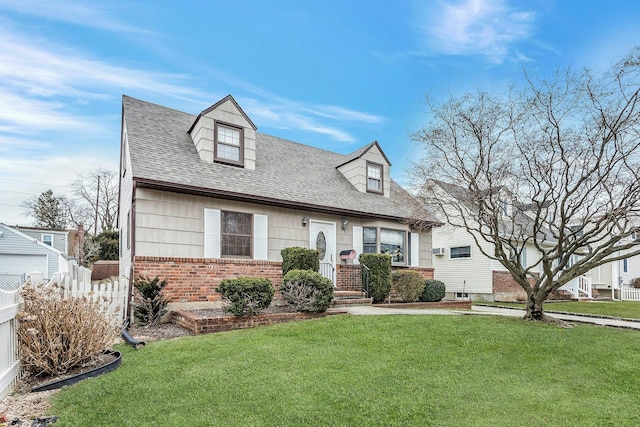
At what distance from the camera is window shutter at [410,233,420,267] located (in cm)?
1505

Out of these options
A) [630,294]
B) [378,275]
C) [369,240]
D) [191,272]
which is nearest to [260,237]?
[191,272]

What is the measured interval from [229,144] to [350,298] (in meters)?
5.99

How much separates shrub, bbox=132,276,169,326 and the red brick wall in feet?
Result: 2.13

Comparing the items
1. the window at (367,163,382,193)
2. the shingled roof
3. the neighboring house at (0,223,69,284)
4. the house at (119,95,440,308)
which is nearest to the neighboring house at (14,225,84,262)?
the neighboring house at (0,223,69,284)

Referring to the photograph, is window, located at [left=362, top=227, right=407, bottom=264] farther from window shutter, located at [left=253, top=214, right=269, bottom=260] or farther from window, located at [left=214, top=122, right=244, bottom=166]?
window, located at [left=214, top=122, right=244, bottom=166]

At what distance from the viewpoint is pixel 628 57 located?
807cm

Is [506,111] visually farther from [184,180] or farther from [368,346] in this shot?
[184,180]

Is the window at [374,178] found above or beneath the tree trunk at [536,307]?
above

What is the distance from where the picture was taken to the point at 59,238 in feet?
92.7

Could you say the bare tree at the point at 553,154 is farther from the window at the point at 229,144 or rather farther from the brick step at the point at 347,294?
the window at the point at 229,144

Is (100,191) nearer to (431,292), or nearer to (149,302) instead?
(149,302)

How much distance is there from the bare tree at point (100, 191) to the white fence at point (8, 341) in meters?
30.8

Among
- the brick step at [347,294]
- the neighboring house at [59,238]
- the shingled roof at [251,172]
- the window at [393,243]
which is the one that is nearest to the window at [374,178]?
the shingled roof at [251,172]

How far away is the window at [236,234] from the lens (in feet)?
36.0
